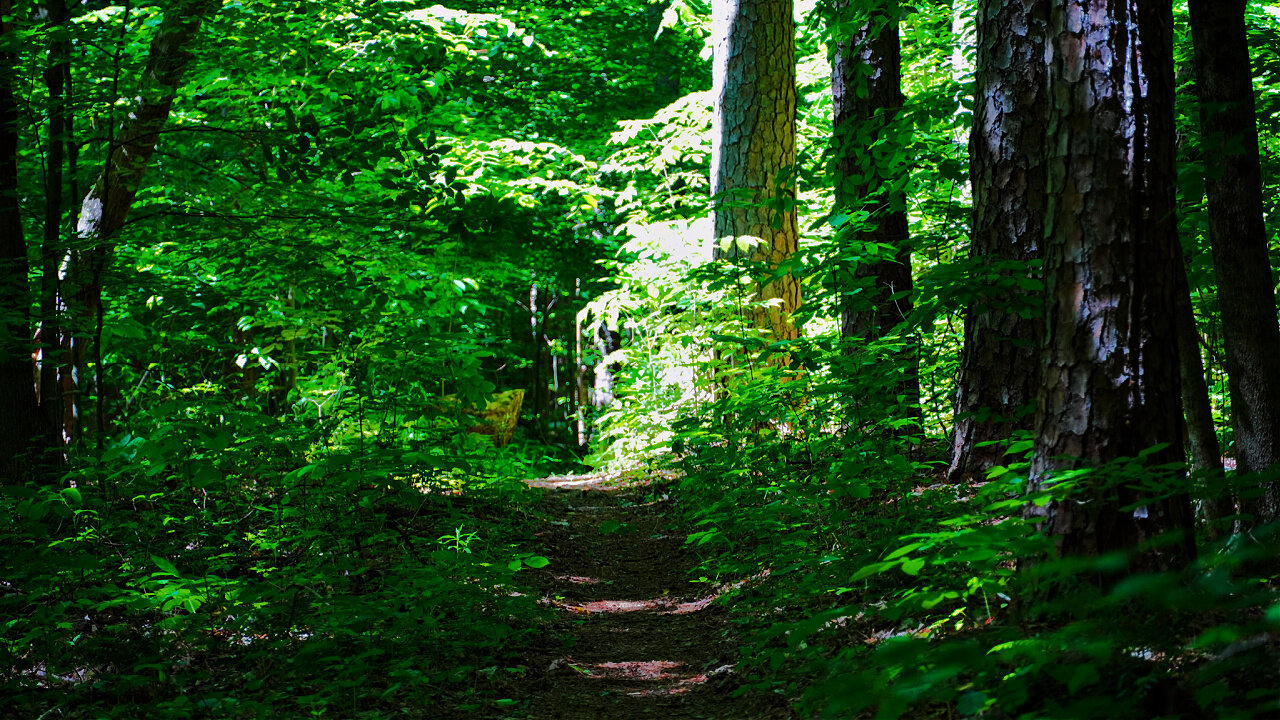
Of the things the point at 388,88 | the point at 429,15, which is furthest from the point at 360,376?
the point at 429,15

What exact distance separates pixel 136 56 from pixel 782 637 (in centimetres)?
870

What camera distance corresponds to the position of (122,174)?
587 cm

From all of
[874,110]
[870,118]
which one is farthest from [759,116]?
[870,118]

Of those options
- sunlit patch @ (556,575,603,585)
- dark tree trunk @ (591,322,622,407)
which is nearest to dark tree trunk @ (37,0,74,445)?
sunlit patch @ (556,575,603,585)

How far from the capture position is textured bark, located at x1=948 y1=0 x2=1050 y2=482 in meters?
3.93

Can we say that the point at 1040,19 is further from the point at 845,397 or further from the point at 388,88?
the point at 388,88

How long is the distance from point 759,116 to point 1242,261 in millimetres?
5401

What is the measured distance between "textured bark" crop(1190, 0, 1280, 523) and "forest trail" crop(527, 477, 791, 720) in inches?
84.8

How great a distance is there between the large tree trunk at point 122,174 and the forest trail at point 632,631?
10.7ft

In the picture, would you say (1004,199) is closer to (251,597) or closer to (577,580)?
(577,580)

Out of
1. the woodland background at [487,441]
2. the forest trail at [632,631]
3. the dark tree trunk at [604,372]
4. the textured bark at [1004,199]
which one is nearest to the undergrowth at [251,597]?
the woodland background at [487,441]

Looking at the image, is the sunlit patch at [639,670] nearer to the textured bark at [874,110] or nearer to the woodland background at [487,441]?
the woodland background at [487,441]

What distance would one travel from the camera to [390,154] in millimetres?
4180

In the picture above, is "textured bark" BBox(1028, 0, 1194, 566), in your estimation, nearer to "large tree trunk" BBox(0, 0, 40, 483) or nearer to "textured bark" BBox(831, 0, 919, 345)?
"textured bark" BBox(831, 0, 919, 345)
